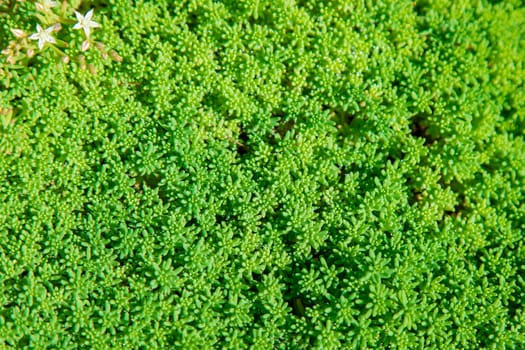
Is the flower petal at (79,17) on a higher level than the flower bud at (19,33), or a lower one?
higher

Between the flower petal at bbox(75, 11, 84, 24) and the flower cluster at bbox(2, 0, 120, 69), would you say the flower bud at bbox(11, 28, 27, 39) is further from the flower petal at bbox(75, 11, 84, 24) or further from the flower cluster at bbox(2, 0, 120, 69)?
the flower petal at bbox(75, 11, 84, 24)

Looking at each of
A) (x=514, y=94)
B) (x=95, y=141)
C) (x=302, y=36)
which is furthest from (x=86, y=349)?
(x=514, y=94)

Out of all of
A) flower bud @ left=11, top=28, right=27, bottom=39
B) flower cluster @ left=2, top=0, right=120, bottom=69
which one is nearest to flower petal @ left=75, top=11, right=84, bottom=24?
flower cluster @ left=2, top=0, right=120, bottom=69

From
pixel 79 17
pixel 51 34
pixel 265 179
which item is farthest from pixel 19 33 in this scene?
pixel 265 179

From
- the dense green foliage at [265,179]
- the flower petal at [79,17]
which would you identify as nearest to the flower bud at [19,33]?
the dense green foliage at [265,179]

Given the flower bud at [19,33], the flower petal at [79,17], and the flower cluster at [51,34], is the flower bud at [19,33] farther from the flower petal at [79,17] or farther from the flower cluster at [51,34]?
the flower petal at [79,17]

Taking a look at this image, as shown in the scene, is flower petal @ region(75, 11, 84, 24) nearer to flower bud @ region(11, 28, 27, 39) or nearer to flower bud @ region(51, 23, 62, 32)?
flower bud @ region(51, 23, 62, 32)

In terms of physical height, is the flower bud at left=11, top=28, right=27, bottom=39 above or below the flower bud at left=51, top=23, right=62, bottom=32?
below

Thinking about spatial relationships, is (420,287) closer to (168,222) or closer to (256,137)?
(256,137)

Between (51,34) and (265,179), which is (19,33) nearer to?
(51,34)
